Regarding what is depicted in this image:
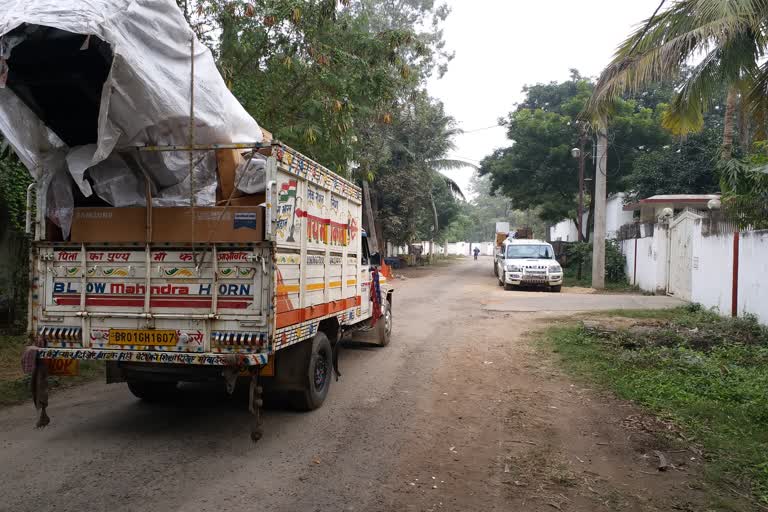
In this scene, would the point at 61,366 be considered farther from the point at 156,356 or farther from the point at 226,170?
the point at 226,170

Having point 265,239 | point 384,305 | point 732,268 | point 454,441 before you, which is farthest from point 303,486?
point 732,268

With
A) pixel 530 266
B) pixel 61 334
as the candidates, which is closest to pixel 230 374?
pixel 61 334

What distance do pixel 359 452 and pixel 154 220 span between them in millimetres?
2658

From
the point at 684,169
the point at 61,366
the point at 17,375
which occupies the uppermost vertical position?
the point at 684,169

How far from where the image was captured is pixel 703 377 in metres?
6.97

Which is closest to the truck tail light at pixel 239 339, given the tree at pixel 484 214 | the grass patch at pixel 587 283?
the grass patch at pixel 587 283

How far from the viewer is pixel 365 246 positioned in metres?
8.58

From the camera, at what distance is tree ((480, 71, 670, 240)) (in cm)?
2614

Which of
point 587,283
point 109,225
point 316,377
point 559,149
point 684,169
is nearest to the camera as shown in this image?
point 109,225

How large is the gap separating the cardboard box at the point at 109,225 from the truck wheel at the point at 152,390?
1.74 meters

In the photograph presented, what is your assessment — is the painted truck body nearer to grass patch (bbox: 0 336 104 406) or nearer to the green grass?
grass patch (bbox: 0 336 104 406)

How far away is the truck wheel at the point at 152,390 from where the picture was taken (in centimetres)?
602

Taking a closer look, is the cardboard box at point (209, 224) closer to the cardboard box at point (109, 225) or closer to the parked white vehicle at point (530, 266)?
the cardboard box at point (109, 225)

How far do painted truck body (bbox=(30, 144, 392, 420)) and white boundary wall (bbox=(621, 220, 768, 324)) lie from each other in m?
8.73
